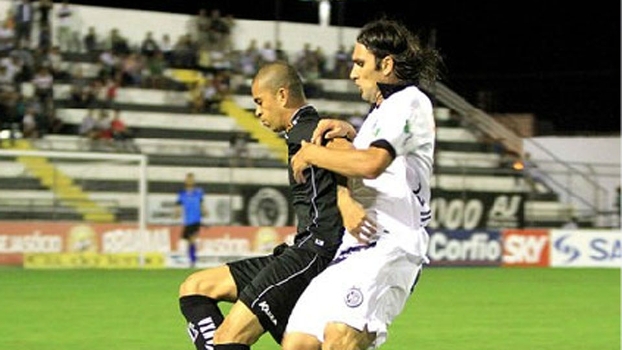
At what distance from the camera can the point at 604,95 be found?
48844 millimetres

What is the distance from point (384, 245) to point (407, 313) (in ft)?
32.6

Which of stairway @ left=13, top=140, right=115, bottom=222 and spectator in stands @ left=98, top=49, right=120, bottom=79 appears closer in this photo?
stairway @ left=13, top=140, right=115, bottom=222

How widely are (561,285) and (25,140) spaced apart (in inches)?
487

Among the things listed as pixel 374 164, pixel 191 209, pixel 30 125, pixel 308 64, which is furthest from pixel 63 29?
pixel 374 164

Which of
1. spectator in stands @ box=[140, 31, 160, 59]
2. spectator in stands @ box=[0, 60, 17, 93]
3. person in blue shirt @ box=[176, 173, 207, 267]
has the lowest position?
person in blue shirt @ box=[176, 173, 207, 267]

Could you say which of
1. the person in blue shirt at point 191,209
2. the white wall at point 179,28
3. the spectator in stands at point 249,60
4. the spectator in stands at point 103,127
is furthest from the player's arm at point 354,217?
the spectator in stands at point 249,60

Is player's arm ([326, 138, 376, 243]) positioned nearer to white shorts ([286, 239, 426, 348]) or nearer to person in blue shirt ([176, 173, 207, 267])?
white shorts ([286, 239, 426, 348])

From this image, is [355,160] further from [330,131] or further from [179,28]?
[179,28]

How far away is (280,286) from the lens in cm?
661

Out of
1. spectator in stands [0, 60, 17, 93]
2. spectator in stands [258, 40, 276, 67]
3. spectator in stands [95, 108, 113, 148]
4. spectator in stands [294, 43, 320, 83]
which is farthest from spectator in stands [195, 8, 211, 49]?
spectator in stands [0, 60, 17, 93]

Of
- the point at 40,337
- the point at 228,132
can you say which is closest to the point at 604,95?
the point at 228,132

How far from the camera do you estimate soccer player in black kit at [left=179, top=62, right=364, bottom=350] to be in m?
6.57

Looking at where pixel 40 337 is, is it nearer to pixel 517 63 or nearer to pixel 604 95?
pixel 604 95

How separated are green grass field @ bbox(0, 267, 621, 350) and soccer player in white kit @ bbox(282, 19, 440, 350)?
18.8ft
